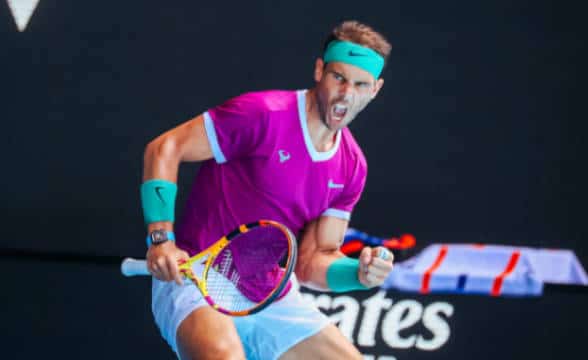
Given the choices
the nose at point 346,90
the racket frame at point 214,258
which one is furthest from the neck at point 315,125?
the racket frame at point 214,258

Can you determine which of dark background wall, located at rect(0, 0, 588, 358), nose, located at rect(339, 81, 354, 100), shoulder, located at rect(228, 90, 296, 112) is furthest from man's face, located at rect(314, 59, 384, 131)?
dark background wall, located at rect(0, 0, 588, 358)

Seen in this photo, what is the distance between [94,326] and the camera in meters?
4.00

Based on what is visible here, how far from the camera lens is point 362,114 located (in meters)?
4.27

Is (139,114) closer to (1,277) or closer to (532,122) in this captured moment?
(1,277)

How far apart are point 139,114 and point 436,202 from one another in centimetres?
149

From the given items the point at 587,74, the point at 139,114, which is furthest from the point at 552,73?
the point at 139,114

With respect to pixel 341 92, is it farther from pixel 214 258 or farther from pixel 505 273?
pixel 505 273

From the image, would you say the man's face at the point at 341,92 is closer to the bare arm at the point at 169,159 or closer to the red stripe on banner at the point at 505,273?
the bare arm at the point at 169,159

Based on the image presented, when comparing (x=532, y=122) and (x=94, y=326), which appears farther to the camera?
(x=532, y=122)

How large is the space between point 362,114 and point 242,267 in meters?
1.58

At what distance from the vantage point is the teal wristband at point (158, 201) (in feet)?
8.96

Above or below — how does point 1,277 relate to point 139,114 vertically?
below

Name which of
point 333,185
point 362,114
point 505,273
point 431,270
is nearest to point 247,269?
point 333,185

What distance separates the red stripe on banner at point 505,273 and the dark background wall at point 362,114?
0.07 m
